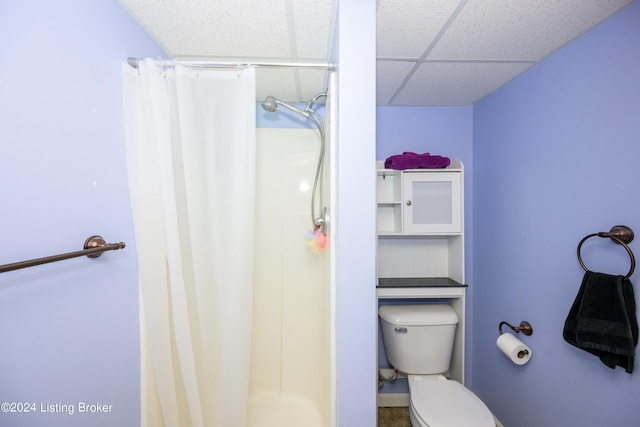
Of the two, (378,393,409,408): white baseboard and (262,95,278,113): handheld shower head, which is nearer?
(262,95,278,113): handheld shower head

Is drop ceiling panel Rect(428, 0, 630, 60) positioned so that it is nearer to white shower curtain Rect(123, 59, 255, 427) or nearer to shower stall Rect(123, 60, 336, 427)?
shower stall Rect(123, 60, 336, 427)

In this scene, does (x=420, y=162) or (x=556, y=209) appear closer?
(x=556, y=209)

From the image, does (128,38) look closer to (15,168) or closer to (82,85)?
(82,85)

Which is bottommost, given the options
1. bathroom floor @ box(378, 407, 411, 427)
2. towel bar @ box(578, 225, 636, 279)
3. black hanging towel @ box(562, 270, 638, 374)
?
bathroom floor @ box(378, 407, 411, 427)

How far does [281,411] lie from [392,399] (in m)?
0.76

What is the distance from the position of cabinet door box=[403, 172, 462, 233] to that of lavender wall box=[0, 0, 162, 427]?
4.70ft

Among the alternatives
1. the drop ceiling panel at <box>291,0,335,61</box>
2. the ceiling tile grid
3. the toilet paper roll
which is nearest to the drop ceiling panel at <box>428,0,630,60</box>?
the ceiling tile grid

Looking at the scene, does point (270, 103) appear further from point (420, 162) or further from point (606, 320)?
point (606, 320)

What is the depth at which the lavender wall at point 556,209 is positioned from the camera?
0.89 meters

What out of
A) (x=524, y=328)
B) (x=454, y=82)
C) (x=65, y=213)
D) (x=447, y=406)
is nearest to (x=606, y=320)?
(x=524, y=328)

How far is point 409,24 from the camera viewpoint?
98 centimetres

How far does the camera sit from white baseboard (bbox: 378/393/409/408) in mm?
1708

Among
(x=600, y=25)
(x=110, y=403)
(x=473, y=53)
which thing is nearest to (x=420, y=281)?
(x=473, y=53)

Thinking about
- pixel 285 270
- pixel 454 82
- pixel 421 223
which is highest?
pixel 454 82
